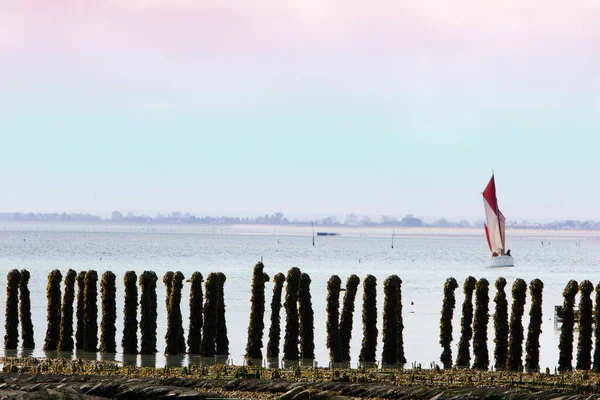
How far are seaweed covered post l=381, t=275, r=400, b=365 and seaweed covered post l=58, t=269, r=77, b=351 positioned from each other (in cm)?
711

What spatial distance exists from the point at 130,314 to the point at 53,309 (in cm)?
197

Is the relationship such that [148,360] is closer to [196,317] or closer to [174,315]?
[174,315]

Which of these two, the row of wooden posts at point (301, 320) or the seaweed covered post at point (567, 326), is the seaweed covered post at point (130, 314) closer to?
the row of wooden posts at point (301, 320)

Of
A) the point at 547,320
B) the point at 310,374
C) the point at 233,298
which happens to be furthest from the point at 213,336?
the point at 233,298

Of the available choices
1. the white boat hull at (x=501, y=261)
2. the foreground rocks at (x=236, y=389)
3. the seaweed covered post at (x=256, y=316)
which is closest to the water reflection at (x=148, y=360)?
the seaweed covered post at (x=256, y=316)

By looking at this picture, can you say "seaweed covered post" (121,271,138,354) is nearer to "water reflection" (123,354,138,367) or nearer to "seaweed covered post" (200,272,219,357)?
"water reflection" (123,354,138,367)

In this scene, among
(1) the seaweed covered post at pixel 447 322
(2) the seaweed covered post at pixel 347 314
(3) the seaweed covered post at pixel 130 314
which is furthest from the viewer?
(3) the seaweed covered post at pixel 130 314

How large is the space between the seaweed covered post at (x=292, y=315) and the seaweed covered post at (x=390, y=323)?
1.94 m

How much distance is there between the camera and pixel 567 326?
21.0 meters

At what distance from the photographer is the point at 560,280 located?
86312mm

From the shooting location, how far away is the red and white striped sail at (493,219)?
111938 mm

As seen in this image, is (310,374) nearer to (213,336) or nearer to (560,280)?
(213,336)

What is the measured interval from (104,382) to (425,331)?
67.0 ft

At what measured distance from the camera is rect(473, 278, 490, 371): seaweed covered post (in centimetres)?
2122
